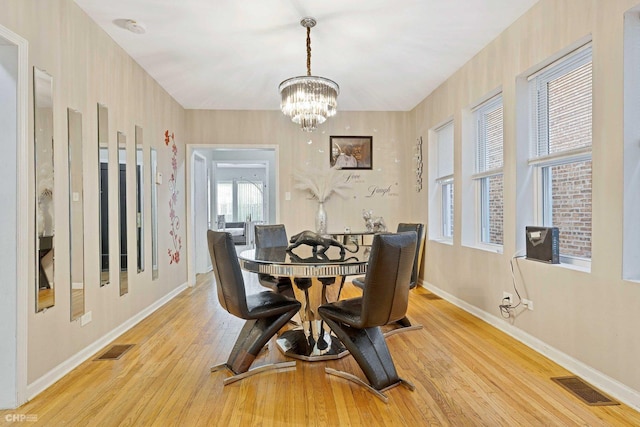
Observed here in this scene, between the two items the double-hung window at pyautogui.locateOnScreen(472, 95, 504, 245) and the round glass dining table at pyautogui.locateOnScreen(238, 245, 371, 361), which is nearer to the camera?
the round glass dining table at pyautogui.locateOnScreen(238, 245, 371, 361)

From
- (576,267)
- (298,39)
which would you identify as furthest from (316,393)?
(298,39)

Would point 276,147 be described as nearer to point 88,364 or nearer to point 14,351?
point 88,364

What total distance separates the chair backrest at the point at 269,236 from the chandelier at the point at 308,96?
4.13 feet

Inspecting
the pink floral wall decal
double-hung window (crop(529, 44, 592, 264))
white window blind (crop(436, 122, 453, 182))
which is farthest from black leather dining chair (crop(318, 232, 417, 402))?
the pink floral wall decal

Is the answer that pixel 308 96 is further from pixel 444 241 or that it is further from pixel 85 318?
pixel 444 241

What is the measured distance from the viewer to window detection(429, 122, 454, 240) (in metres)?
4.81

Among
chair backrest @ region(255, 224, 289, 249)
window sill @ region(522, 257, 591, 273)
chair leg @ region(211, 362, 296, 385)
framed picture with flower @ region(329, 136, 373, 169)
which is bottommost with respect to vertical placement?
chair leg @ region(211, 362, 296, 385)

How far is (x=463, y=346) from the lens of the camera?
112 inches

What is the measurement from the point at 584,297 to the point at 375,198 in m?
3.49

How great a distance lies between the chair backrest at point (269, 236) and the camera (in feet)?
12.6

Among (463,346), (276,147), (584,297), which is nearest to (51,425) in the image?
(463,346)

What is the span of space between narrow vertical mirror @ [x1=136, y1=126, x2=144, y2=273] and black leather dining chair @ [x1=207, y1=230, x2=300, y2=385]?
65.4 inches

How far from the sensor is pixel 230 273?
225 centimetres

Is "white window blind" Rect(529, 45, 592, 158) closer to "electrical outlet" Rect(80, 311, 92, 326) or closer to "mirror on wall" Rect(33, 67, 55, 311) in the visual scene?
"mirror on wall" Rect(33, 67, 55, 311)
